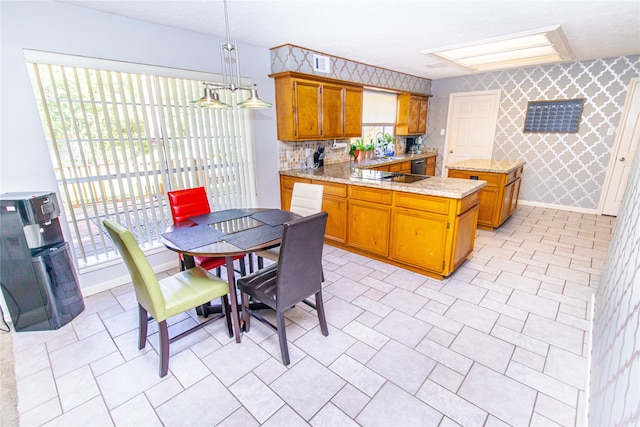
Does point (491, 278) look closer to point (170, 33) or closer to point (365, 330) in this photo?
point (365, 330)

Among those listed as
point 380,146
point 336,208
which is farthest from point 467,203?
point 380,146

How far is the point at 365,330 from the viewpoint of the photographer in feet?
7.48

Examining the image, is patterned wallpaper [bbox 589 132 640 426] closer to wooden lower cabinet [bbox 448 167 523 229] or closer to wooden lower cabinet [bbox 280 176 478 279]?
wooden lower cabinet [bbox 280 176 478 279]

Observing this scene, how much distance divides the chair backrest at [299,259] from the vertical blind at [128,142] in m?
2.00

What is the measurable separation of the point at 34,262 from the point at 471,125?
677cm

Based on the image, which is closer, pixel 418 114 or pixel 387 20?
pixel 387 20

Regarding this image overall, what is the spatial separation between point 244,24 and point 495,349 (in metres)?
3.46

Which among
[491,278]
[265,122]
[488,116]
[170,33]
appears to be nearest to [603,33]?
[488,116]

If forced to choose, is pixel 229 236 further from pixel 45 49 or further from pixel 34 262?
pixel 45 49

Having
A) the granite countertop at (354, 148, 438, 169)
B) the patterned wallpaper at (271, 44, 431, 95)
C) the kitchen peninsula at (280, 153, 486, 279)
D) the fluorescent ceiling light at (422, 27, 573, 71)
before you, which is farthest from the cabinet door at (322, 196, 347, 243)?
the fluorescent ceiling light at (422, 27, 573, 71)

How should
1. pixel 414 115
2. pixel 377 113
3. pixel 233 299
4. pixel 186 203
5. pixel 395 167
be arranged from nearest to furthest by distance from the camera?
pixel 233 299 → pixel 186 203 → pixel 395 167 → pixel 377 113 → pixel 414 115

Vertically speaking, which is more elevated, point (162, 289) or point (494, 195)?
point (494, 195)

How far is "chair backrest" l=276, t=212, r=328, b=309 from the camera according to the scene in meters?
1.73

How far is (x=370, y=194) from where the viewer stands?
3.31 m
